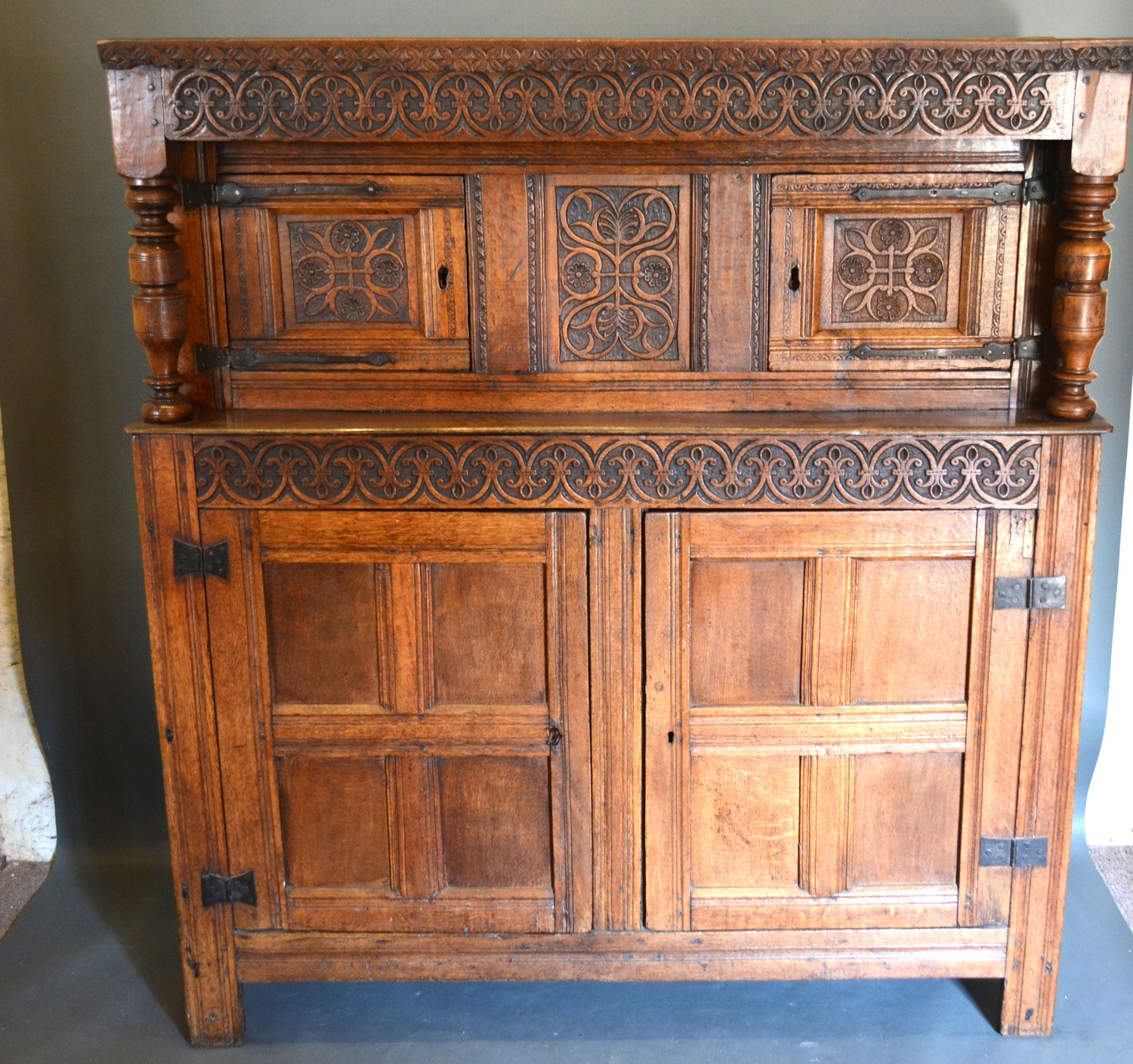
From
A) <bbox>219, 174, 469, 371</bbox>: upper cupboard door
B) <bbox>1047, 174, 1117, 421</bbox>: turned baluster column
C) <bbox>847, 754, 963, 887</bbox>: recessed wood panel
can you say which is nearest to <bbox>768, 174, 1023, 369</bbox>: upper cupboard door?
<bbox>1047, 174, 1117, 421</bbox>: turned baluster column

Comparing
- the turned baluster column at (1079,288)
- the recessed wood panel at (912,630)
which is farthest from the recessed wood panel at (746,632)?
the turned baluster column at (1079,288)

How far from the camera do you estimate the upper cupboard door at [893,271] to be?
239cm

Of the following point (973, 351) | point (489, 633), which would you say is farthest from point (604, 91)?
point (489, 633)

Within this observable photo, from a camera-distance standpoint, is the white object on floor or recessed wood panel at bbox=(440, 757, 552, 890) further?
the white object on floor

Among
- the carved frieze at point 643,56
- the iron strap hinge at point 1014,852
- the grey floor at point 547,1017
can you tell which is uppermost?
the carved frieze at point 643,56

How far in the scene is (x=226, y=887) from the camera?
8.21ft

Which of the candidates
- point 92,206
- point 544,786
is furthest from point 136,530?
point 544,786

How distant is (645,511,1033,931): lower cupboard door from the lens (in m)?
2.34

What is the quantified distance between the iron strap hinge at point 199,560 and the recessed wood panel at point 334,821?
407 millimetres

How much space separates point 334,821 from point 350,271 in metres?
1.11

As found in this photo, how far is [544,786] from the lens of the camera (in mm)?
2469

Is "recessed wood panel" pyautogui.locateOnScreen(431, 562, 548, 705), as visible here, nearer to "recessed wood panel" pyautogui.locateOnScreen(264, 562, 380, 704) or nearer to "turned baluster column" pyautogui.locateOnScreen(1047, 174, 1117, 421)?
"recessed wood panel" pyautogui.locateOnScreen(264, 562, 380, 704)

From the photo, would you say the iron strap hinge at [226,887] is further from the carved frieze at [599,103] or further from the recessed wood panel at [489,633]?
the carved frieze at [599,103]

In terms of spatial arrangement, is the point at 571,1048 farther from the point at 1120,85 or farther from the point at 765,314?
the point at 1120,85
